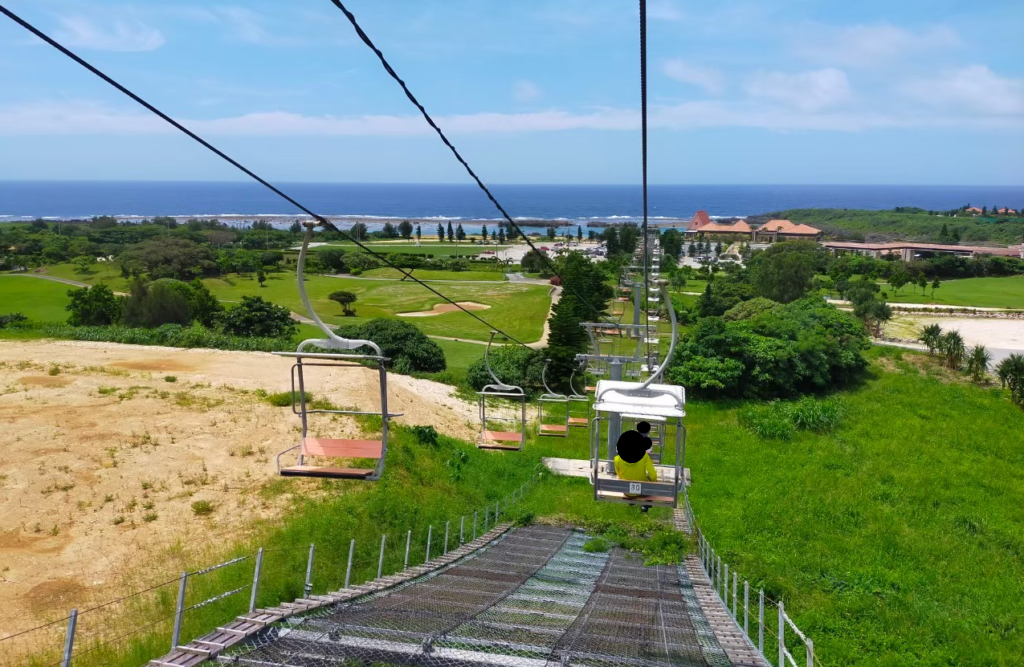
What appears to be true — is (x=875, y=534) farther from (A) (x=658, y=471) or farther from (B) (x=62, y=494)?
(B) (x=62, y=494)

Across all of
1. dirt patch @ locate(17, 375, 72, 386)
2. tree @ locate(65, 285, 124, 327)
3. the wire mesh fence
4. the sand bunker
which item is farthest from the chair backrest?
the sand bunker

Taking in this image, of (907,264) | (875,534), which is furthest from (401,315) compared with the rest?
(907,264)

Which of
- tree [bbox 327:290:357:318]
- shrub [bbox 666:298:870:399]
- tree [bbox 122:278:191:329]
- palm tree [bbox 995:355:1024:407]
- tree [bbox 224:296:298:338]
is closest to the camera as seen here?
palm tree [bbox 995:355:1024:407]

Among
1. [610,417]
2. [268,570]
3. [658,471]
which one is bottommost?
[268,570]

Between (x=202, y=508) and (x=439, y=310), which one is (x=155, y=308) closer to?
(x=439, y=310)

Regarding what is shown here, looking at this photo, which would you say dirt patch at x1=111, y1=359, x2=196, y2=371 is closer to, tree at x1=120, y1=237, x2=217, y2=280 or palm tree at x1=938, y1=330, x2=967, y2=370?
palm tree at x1=938, y1=330, x2=967, y2=370
